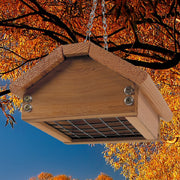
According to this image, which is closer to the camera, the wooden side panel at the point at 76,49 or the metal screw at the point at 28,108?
the wooden side panel at the point at 76,49

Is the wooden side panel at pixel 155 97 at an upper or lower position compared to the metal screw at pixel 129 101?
upper

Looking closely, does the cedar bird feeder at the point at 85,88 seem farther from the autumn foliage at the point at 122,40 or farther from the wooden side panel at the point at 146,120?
the autumn foliage at the point at 122,40

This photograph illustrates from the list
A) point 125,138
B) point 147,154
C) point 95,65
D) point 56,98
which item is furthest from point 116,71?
point 147,154

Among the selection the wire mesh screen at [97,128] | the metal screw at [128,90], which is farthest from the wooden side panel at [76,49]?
the wire mesh screen at [97,128]

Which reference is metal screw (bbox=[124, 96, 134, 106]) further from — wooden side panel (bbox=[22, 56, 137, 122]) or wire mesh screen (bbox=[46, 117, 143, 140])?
wire mesh screen (bbox=[46, 117, 143, 140])

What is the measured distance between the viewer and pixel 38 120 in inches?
61.7

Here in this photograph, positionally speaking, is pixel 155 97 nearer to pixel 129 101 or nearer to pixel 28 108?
pixel 129 101

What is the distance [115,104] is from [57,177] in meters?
12.8

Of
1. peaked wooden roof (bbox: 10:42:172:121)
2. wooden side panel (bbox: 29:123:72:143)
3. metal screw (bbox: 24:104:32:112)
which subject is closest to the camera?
peaked wooden roof (bbox: 10:42:172:121)

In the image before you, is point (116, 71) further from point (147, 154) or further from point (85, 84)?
point (147, 154)

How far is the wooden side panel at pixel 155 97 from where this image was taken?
4.70 ft

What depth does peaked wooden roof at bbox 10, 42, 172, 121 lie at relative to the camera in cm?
138

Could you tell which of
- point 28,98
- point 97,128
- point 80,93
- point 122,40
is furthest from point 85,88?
point 122,40

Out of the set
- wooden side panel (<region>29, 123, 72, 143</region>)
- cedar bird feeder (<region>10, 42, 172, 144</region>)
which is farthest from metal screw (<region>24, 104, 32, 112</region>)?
wooden side panel (<region>29, 123, 72, 143</region>)
